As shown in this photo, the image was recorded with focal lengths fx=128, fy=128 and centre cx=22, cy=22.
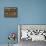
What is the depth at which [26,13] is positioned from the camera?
4.70m

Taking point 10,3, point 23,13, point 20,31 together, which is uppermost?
point 10,3

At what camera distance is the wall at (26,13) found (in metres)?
4.67

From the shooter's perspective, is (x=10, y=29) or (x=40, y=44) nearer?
(x=40, y=44)

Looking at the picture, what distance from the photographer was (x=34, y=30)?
4.55 metres

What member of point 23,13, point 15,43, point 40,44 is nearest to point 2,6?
point 23,13

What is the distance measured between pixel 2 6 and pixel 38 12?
133cm

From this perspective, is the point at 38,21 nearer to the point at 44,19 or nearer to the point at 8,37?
the point at 44,19

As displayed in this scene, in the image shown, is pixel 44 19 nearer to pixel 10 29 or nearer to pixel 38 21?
pixel 38 21

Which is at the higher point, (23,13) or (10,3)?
(10,3)

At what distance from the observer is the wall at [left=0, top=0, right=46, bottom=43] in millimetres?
4672

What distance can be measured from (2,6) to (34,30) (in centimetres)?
144

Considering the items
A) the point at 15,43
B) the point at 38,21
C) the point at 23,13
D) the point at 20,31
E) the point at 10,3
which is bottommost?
the point at 15,43

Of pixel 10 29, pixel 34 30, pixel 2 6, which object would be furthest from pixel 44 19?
pixel 2 6

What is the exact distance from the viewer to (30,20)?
4.70 m
